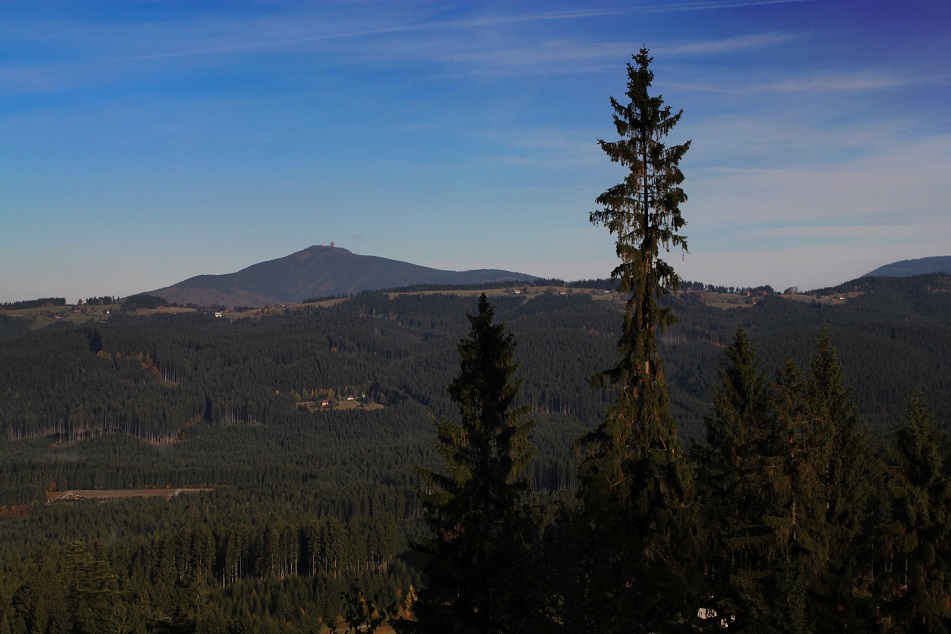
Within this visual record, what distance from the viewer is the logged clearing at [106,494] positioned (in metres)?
158

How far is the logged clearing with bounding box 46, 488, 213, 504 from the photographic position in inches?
Result: 6221

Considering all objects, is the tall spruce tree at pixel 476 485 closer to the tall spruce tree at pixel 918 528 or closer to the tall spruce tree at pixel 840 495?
the tall spruce tree at pixel 840 495

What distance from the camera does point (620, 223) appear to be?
21500 millimetres

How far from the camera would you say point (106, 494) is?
166m

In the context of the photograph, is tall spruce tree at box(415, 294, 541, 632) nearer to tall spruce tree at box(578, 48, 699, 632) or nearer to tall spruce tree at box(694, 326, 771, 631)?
tall spruce tree at box(578, 48, 699, 632)

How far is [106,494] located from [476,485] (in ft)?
533

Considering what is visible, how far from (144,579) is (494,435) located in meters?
79.8

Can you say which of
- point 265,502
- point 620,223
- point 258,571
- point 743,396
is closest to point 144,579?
point 258,571

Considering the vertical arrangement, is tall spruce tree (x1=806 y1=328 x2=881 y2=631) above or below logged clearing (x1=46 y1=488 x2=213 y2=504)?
above

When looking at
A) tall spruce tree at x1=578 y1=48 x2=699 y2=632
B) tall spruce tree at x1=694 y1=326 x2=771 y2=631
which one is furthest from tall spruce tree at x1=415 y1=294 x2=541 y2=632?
tall spruce tree at x1=694 y1=326 x2=771 y2=631

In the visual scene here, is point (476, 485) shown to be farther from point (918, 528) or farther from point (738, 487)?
point (918, 528)

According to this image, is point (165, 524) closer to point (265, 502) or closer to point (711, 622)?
point (265, 502)

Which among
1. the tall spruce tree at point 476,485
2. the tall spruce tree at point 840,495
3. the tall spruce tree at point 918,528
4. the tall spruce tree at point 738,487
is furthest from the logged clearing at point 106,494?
the tall spruce tree at point 918,528

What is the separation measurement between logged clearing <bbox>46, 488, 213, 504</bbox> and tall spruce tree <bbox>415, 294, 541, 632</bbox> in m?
144
